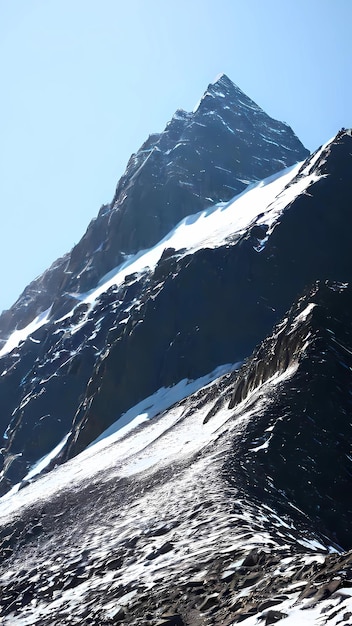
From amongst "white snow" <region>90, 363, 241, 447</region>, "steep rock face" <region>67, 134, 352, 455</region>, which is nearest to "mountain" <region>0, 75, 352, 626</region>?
"steep rock face" <region>67, 134, 352, 455</region>

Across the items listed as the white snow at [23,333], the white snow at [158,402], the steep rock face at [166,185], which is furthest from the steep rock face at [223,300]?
the white snow at [23,333]

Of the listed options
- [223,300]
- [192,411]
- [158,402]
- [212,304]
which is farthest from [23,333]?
[192,411]

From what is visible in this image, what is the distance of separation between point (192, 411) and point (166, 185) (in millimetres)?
108291

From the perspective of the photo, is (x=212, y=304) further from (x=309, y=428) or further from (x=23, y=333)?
(x=23, y=333)

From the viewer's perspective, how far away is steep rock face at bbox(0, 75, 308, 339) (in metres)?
158

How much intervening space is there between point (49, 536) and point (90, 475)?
16.5 m

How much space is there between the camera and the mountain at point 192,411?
19.7 meters

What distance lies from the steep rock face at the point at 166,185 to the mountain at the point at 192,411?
64 cm

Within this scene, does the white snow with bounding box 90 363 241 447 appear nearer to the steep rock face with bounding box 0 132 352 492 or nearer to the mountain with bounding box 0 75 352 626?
the mountain with bounding box 0 75 352 626

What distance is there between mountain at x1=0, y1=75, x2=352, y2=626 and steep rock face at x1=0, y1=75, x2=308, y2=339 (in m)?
0.64

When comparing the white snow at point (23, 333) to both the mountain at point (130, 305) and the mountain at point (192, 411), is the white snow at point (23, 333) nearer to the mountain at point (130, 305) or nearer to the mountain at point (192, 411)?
the mountain at point (130, 305)

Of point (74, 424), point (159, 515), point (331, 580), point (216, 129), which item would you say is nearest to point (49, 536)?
point (159, 515)

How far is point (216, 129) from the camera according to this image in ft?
599

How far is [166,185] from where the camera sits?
162125 mm
